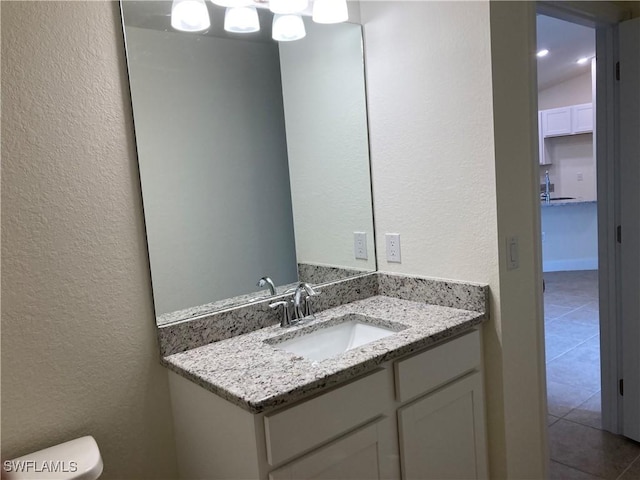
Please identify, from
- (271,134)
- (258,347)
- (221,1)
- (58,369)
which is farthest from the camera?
(271,134)

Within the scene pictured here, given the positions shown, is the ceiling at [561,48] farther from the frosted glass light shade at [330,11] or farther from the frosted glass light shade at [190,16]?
the frosted glass light shade at [190,16]

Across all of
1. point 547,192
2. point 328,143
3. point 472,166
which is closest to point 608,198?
point 472,166

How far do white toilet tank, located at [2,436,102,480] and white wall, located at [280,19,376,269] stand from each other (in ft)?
3.37

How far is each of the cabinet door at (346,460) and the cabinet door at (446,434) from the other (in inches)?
4.2

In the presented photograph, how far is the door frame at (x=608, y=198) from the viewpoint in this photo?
2242 mm

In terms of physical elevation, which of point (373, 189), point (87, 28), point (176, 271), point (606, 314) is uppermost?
point (87, 28)

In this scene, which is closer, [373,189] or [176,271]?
[176,271]

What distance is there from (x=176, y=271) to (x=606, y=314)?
202cm

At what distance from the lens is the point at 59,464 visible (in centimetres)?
127

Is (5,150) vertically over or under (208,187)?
over

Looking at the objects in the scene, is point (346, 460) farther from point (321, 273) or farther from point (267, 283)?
point (321, 273)

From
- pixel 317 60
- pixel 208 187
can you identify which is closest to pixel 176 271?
pixel 208 187

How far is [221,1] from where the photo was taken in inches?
66.7

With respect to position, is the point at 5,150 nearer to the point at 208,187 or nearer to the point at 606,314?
the point at 208,187
